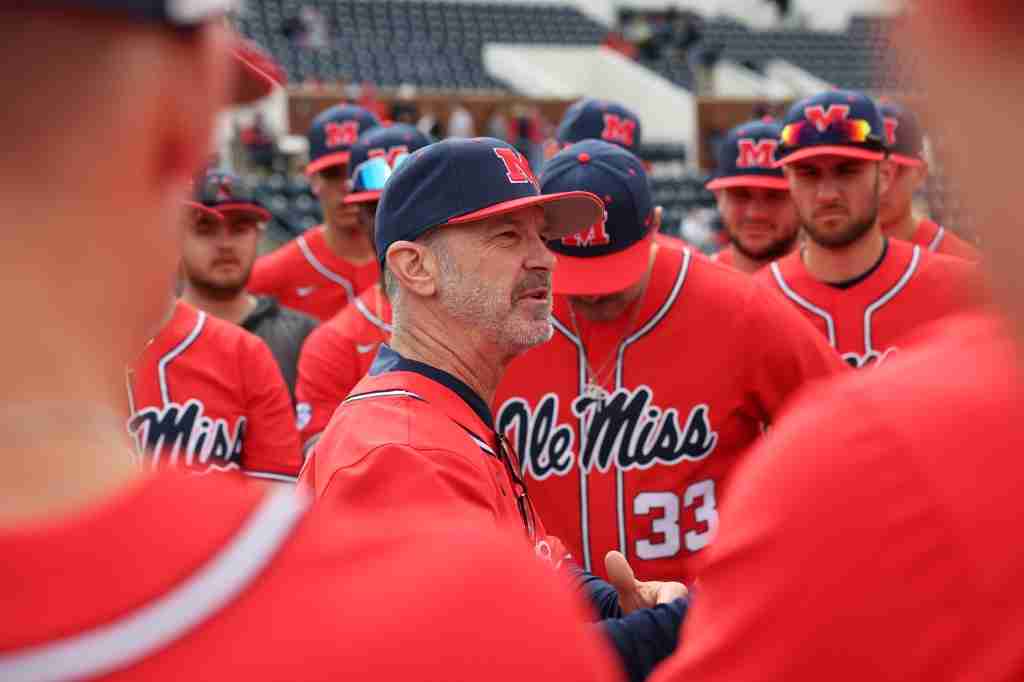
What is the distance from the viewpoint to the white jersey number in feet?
10.9

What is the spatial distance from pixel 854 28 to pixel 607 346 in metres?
26.9

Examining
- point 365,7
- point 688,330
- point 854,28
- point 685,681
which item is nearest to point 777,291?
point 688,330

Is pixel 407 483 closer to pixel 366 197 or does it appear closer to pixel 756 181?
pixel 366 197

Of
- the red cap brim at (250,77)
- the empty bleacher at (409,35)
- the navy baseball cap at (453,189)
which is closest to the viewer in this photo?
the red cap brim at (250,77)

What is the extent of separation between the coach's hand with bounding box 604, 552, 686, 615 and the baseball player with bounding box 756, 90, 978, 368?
2.06 m

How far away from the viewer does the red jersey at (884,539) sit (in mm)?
766

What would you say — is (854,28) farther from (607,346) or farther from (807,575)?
(807,575)

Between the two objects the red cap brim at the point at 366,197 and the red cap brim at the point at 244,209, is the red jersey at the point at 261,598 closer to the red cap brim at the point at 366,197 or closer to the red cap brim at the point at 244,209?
the red cap brim at the point at 366,197

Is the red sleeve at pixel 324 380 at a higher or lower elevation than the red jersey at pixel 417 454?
lower

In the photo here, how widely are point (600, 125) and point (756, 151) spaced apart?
79cm

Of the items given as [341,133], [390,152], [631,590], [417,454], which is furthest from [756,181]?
[417,454]

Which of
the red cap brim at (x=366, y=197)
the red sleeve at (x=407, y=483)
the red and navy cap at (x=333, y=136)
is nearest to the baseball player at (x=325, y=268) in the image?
the red and navy cap at (x=333, y=136)

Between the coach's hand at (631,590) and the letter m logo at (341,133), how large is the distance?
176 inches

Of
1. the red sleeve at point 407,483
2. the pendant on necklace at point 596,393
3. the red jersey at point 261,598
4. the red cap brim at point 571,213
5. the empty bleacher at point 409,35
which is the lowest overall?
the pendant on necklace at point 596,393
